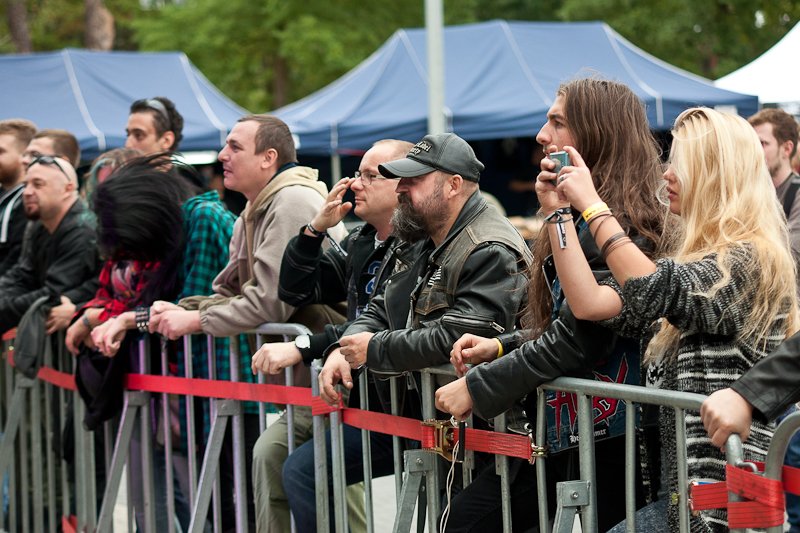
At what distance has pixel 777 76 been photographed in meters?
10.0

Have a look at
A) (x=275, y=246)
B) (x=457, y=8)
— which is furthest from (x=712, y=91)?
(x=457, y=8)

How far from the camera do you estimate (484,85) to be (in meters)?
11.5

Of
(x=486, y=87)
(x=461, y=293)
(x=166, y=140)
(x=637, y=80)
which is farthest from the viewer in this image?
(x=637, y=80)

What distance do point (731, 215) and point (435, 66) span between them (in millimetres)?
7806

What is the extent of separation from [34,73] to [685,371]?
490 inches

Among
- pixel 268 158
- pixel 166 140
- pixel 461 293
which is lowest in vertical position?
pixel 461 293

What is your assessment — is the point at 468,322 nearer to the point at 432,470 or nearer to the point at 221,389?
the point at 432,470

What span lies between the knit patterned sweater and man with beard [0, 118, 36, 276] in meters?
4.67

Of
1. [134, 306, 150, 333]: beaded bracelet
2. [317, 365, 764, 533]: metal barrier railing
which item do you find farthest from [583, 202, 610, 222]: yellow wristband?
[134, 306, 150, 333]: beaded bracelet

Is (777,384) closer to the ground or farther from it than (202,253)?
closer to the ground

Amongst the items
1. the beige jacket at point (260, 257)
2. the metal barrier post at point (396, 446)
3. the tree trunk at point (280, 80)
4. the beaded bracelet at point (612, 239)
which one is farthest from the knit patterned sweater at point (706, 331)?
the tree trunk at point (280, 80)

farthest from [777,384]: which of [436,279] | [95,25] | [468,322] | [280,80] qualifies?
[280,80]

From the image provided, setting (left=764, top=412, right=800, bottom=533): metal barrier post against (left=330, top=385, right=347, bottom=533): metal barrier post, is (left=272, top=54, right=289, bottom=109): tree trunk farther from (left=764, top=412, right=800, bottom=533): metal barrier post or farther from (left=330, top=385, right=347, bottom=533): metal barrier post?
(left=764, top=412, right=800, bottom=533): metal barrier post

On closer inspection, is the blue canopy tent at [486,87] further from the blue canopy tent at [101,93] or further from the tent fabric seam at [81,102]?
the tent fabric seam at [81,102]
